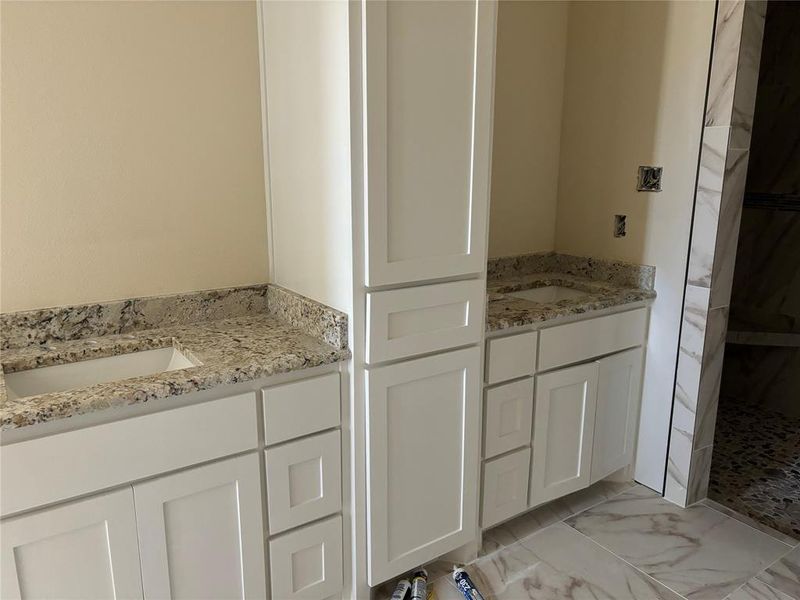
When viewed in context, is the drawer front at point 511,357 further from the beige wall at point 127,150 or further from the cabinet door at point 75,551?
the cabinet door at point 75,551

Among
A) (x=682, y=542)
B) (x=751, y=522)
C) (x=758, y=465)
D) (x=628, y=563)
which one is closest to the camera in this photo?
(x=628, y=563)

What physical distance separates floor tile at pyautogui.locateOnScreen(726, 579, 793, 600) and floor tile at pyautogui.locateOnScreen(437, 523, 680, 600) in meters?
0.20

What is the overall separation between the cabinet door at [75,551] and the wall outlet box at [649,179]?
1.99 meters

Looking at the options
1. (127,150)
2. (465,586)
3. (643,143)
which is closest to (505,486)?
(465,586)

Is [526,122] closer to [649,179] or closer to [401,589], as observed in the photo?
[649,179]

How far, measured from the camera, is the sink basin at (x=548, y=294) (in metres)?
2.44

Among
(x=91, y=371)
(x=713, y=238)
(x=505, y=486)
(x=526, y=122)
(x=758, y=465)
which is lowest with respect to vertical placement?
(x=758, y=465)

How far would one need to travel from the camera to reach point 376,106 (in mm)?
1442

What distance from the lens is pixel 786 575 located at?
1.98 m

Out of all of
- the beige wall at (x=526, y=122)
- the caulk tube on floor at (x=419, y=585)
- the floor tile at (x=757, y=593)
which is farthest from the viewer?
the beige wall at (x=526, y=122)

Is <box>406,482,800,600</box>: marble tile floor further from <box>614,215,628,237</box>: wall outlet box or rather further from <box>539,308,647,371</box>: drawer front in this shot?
<box>614,215,628,237</box>: wall outlet box

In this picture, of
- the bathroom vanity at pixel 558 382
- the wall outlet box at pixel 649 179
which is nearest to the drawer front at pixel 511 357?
the bathroom vanity at pixel 558 382

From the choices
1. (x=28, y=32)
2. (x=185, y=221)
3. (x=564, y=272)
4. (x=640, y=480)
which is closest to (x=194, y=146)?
(x=185, y=221)

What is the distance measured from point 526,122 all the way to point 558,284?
0.68m
